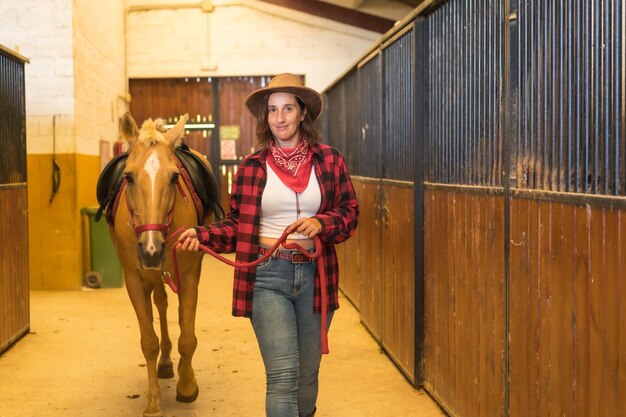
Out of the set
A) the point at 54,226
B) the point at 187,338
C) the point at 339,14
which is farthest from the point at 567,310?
the point at 339,14

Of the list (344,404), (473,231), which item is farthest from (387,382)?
(473,231)

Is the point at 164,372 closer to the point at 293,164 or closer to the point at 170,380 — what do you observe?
the point at 170,380

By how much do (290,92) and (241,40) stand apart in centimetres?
911

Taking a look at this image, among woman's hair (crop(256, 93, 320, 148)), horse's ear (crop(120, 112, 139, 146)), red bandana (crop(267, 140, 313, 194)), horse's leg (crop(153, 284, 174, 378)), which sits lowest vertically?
horse's leg (crop(153, 284, 174, 378))

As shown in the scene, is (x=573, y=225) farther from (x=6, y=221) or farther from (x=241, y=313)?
(x=6, y=221)

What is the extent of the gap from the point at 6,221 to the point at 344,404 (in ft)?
10.4

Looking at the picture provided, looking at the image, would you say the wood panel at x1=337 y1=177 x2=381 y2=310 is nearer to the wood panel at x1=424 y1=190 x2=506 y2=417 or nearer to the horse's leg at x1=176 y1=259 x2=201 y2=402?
the wood panel at x1=424 y1=190 x2=506 y2=417

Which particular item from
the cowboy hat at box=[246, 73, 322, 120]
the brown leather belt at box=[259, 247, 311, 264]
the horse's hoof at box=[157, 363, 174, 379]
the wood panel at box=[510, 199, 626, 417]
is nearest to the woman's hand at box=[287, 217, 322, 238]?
the brown leather belt at box=[259, 247, 311, 264]

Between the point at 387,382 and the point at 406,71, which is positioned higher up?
Answer: the point at 406,71

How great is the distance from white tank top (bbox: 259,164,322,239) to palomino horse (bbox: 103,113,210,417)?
0.67m

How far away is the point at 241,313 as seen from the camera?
8.75 ft

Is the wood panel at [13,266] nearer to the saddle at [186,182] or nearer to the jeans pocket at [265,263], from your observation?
the saddle at [186,182]

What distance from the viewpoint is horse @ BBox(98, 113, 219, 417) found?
10.8ft

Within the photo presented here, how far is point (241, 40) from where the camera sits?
1149 cm
